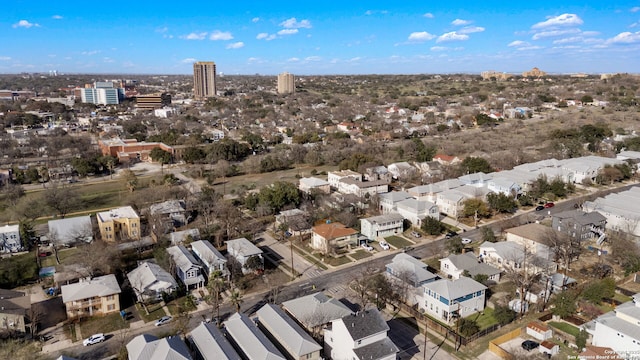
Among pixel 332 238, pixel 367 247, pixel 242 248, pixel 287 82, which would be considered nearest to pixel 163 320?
pixel 242 248

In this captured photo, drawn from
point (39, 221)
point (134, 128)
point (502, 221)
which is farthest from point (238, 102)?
point (502, 221)

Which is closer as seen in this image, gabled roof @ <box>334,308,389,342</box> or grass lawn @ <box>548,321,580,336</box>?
gabled roof @ <box>334,308,389,342</box>

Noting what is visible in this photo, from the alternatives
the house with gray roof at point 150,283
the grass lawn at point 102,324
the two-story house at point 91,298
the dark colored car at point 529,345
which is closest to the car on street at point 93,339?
the grass lawn at point 102,324

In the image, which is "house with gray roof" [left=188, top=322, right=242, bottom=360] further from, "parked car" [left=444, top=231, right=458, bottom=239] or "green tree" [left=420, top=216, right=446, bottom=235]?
"parked car" [left=444, top=231, right=458, bottom=239]

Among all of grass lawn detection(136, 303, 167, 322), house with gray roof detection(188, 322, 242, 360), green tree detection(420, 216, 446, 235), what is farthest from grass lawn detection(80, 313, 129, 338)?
green tree detection(420, 216, 446, 235)

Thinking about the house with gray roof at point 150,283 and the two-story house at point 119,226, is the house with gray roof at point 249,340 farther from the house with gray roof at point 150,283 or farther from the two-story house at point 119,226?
the two-story house at point 119,226

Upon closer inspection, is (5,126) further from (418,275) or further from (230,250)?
(418,275)
